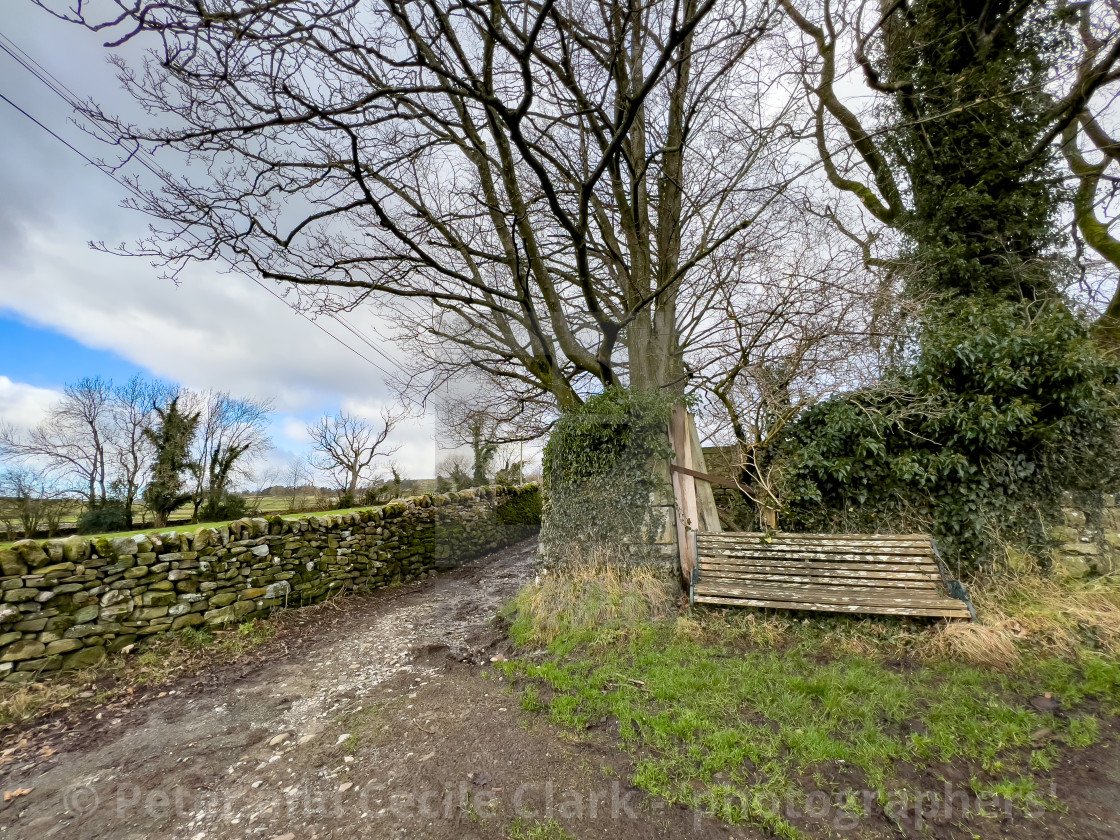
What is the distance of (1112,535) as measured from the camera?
4.73m

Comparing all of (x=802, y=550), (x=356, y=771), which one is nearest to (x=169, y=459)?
(x=356, y=771)

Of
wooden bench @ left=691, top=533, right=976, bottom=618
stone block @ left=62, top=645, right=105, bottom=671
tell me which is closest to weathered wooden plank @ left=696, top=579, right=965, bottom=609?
wooden bench @ left=691, top=533, right=976, bottom=618

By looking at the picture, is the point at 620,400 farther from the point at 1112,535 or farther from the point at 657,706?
the point at 1112,535

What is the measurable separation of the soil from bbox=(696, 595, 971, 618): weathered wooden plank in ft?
3.97

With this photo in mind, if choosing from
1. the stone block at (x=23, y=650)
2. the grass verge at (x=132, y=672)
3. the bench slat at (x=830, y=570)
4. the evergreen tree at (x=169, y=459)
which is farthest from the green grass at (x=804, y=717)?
the evergreen tree at (x=169, y=459)

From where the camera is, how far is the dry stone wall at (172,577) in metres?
4.36

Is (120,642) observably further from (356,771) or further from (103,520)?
(103,520)

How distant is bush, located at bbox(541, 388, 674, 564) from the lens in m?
6.08

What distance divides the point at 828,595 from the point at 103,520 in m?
21.4

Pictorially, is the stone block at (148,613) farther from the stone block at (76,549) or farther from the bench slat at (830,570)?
the bench slat at (830,570)

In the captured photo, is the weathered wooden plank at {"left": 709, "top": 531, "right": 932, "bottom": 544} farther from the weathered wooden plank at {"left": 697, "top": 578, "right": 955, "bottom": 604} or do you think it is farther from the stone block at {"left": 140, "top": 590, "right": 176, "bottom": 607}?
the stone block at {"left": 140, "top": 590, "right": 176, "bottom": 607}

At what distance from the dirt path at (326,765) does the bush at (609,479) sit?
2218mm

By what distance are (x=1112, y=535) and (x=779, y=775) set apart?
5.38 m

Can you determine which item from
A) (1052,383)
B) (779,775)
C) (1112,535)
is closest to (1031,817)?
(779,775)
